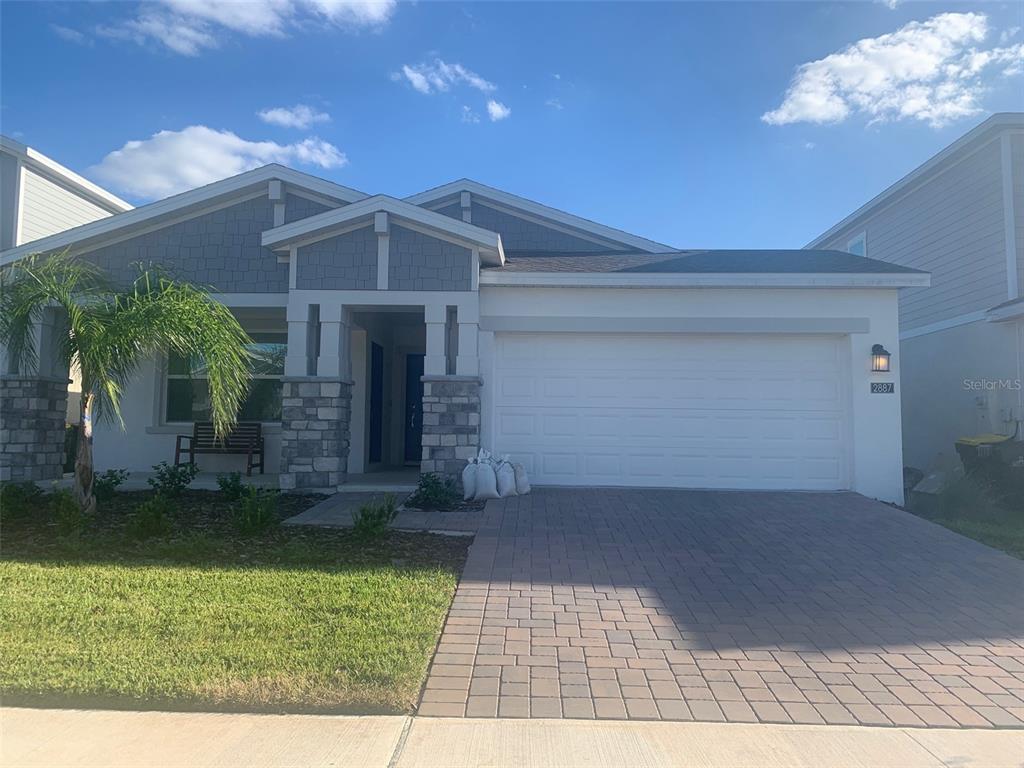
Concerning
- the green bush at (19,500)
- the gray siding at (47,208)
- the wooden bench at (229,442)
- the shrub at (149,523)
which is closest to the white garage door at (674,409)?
the wooden bench at (229,442)

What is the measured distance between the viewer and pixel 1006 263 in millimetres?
11578


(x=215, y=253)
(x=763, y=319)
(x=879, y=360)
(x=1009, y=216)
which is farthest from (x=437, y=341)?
(x=1009, y=216)

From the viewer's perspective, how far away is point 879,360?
31.9 ft

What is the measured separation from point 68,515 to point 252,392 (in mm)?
5191

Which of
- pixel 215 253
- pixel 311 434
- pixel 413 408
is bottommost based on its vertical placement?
pixel 311 434

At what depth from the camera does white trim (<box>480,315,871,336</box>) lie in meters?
9.95

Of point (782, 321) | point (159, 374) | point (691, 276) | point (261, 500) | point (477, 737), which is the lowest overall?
point (477, 737)

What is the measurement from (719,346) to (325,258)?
19.8 ft

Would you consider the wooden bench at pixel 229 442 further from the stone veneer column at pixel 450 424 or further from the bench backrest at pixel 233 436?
the stone veneer column at pixel 450 424

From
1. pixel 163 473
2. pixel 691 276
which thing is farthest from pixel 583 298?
pixel 163 473

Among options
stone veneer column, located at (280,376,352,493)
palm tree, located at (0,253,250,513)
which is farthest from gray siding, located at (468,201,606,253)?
palm tree, located at (0,253,250,513)

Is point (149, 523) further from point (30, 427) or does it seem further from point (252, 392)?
point (252, 392)

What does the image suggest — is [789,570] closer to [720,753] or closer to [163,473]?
[720,753]

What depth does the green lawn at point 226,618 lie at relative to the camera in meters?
3.63
